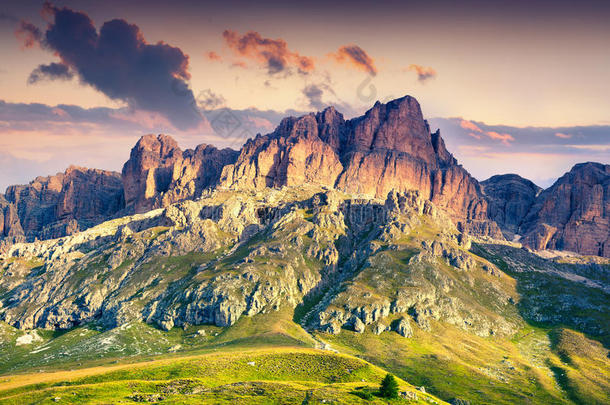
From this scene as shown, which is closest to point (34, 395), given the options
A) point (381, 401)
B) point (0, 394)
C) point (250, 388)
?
point (0, 394)

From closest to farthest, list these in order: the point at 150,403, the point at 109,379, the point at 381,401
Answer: the point at 150,403
the point at 381,401
the point at 109,379

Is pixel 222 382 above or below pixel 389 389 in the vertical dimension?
below

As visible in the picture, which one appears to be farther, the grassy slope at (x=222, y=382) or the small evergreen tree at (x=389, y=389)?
the small evergreen tree at (x=389, y=389)

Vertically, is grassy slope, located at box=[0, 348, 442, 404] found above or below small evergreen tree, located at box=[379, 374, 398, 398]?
below

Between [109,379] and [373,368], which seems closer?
[109,379]

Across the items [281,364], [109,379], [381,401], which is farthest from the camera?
[281,364]

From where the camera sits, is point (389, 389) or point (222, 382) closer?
point (389, 389)

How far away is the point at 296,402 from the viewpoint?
121938 mm

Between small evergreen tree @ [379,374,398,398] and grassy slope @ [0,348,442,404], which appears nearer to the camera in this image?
grassy slope @ [0,348,442,404]

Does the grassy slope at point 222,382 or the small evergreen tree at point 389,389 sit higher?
the small evergreen tree at point 389,389

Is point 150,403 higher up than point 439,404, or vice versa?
point 150,403

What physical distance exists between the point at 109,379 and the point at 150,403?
6194 centimetres

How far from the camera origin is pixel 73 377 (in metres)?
176

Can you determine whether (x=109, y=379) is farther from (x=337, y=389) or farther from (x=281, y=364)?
(x=337, y=389)
